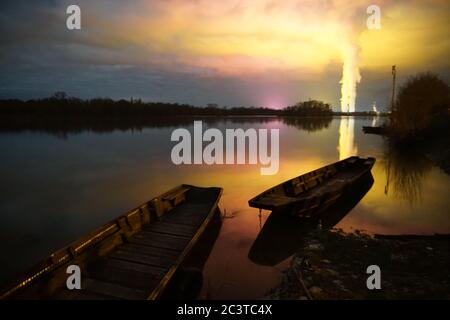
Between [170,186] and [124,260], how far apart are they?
36.9 feet

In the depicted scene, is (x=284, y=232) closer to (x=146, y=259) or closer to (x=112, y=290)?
(x=146, y=259)

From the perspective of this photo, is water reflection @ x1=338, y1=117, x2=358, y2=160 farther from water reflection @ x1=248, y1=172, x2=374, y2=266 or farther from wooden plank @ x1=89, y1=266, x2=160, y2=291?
wooden plank @ x1=89, y1=266, x2=160, y2=291

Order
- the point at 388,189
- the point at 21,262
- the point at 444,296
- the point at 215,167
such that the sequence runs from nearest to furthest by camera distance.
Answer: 1. the point at 444,296
2. the point at 21,262
3. the point at 388,189
4. the point at 215,167

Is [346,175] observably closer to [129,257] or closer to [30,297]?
[129,257]

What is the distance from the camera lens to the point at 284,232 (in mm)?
11148

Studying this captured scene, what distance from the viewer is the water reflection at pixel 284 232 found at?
31.3 feet

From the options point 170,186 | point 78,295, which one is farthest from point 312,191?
point 78,295

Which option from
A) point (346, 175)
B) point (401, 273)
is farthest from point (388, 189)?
point (401, 273)

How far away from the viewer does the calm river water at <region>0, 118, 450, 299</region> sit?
29.6 feet

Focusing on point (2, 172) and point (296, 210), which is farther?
point (2, 172)

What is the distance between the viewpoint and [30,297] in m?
5.58

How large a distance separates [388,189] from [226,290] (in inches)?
581

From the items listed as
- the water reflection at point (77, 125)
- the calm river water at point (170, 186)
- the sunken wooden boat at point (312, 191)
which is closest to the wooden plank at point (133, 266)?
the calm river water at point (170, 186)

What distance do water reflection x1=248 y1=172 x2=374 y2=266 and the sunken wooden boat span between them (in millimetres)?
457
